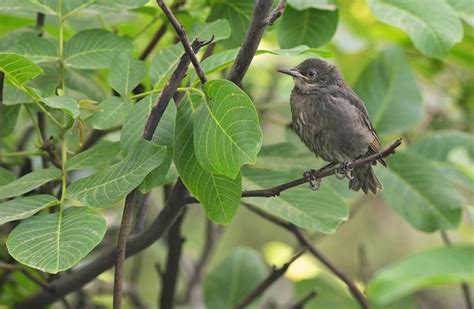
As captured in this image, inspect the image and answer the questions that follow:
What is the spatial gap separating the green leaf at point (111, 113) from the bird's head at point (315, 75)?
961 mm

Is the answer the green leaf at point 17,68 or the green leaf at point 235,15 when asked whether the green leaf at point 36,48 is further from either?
the green leaf at point 235,15

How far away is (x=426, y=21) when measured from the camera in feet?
7.53

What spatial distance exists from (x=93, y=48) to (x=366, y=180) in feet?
3.03

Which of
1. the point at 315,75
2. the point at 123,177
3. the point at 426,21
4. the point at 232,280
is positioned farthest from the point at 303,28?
the point at 232,280

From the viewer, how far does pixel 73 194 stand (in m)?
1.81

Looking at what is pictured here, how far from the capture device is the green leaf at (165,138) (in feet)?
5.95

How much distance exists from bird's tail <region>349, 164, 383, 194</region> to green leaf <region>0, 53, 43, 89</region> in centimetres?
108

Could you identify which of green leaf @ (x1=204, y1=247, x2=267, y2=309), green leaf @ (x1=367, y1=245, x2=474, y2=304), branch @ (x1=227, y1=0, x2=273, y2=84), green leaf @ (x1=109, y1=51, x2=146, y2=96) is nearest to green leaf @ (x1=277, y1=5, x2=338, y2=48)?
green leaf @ (x1=109, y1=51, x2=146, y2=96)

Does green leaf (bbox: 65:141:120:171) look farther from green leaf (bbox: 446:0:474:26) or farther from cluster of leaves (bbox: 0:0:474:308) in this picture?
green leaf (bbox: 446:0:474:26)

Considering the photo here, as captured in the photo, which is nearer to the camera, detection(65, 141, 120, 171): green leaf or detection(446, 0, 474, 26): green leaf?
detection(65, 141, 120, 171): green leaf

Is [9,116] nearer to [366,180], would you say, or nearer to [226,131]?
[226,131]

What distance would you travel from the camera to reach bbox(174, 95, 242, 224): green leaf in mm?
1821

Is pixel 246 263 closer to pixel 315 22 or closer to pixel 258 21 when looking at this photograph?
pixel 315 22

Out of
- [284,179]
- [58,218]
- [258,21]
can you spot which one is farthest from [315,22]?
[58,218]
